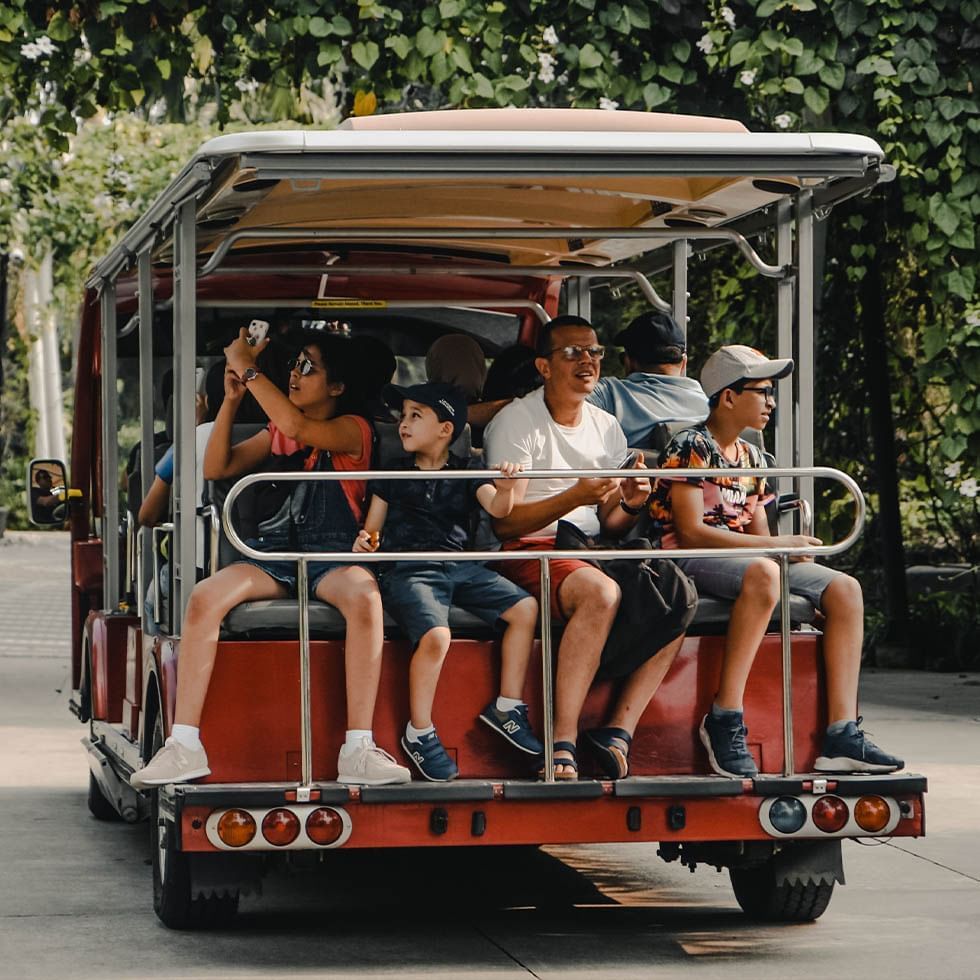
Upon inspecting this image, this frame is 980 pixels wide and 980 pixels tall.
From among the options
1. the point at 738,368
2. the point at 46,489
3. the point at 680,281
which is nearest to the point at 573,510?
the point at 738,368

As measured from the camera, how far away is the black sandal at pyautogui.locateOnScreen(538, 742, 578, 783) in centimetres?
613

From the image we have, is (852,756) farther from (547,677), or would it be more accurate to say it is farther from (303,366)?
(303,366)

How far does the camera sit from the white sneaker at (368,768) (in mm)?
5984

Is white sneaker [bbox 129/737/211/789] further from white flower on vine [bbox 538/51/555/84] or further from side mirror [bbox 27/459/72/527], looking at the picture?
white flower on vine [bbox 538/51/555/84]

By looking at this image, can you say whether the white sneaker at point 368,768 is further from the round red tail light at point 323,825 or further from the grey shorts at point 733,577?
the grey shorts at point 733,577

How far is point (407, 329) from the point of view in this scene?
8836 mm

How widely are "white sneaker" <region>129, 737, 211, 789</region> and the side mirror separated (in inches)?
148

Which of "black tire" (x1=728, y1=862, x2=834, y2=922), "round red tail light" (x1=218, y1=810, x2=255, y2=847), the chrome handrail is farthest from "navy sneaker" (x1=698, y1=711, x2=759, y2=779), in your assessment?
"round red tail light" (x1=218, y1=810, x2=255, y2=847)

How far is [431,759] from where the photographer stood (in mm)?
6121

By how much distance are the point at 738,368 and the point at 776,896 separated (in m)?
1.67

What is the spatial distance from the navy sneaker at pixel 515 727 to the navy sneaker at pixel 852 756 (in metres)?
0.86

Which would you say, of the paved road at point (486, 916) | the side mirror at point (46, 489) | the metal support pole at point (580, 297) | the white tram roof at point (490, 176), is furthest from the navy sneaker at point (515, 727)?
the side mirror at point (46, 489)

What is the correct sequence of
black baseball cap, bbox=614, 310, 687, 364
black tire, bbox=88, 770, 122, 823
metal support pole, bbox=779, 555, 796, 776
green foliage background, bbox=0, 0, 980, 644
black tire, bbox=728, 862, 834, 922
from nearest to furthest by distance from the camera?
metal support pole, bbox=779, 555, 796, 776
black tire, bbox=728, 862, 834, 922
black baseball cap, bbox=614, 310, 687, 364
black tire, bbox=88, 770, 122, 823
green foliage background, bbox=0, 0, 980, 644

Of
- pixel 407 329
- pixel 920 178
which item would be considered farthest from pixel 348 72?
pixel 407 329
